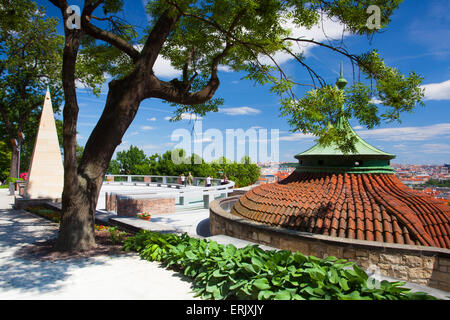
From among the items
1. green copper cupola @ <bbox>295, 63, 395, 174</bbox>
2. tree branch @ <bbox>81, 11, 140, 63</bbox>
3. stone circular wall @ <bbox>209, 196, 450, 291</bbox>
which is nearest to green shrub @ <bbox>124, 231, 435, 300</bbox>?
stone circular wall @ <bbox>209, 196, 450, 291</bbox>

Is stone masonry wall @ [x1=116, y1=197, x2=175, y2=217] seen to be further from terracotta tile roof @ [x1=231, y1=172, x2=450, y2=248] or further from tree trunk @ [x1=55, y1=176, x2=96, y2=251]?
terracotta tile roof @ [x1=231, y1=172, x2=450, y2=248]

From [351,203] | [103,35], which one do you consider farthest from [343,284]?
[103,35]

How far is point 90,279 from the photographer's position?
5312 mm

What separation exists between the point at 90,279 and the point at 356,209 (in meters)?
6.07

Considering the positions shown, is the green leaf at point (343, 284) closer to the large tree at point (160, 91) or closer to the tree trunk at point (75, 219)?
the large tree at point (160, 91)

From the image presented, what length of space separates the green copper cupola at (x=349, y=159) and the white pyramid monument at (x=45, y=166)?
1433 centimetres

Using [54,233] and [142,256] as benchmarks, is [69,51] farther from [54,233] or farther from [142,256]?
[54,233]

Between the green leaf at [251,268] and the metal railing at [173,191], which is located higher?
the metal railing at [173,191]

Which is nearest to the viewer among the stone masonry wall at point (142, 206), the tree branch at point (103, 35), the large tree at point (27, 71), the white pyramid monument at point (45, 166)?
the tree branch at point (103, 35)

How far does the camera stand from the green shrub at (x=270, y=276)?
383 cm

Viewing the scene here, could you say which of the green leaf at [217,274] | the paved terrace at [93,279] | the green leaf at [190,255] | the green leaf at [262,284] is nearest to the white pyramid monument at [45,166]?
the paved terrace at [93,279]

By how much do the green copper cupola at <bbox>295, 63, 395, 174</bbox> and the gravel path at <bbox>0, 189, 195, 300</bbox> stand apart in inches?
220

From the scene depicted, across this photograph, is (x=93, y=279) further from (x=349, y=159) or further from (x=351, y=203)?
(x=349, y=159)
